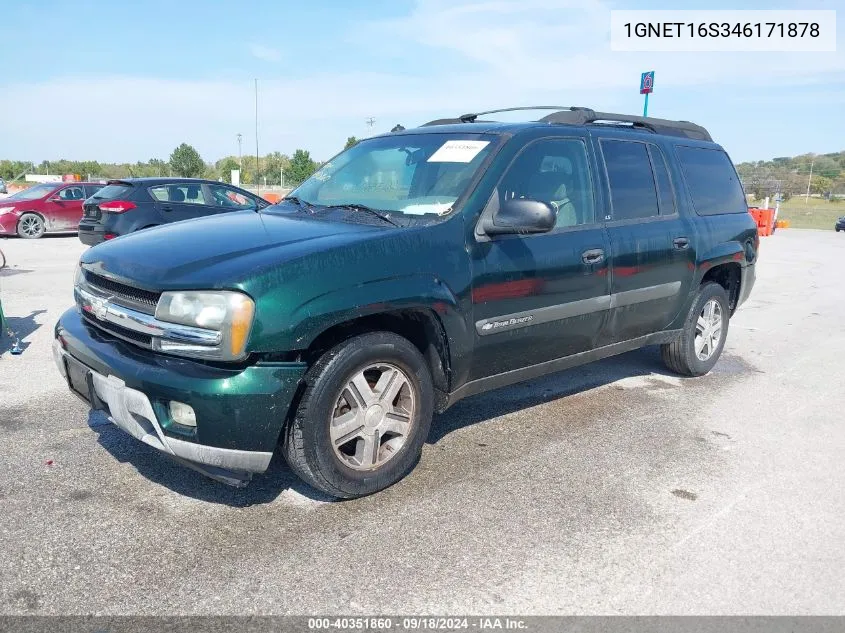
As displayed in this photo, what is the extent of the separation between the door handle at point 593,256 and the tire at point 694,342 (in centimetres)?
146

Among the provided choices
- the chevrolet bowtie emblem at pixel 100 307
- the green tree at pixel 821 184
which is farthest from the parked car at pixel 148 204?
the green tree at pixel 821 184

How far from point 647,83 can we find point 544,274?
44.5ft

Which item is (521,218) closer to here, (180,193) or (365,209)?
(365,209)

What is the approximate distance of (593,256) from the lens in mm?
4211

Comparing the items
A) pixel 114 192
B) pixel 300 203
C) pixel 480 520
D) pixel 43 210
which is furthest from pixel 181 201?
pixel 480 520

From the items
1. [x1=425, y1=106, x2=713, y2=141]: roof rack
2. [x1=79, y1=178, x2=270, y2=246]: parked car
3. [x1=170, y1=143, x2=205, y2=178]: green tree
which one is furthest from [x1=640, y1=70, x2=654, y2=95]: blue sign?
[x1=170, y1=143, x2=205, y2=178]: green tree

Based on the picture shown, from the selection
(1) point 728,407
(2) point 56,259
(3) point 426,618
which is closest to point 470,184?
(3) point 426,618

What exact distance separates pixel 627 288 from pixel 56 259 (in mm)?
10770

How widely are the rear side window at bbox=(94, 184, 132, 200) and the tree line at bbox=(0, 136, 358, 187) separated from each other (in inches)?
988

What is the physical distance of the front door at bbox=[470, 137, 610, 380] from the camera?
3713 millimetres

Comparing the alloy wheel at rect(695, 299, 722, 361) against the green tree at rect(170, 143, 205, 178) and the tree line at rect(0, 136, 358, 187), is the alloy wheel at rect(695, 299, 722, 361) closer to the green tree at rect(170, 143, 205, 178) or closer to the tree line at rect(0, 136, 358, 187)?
the tree line at rect(0, 136, 358, 187)

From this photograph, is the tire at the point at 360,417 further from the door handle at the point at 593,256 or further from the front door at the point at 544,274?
the door handle at the point at 593,256

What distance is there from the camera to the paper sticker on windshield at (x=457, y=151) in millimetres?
3939

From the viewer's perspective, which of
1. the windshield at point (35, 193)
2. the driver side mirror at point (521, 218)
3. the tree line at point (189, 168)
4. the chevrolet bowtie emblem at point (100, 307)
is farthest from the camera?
the tree line at point (189, 168)
